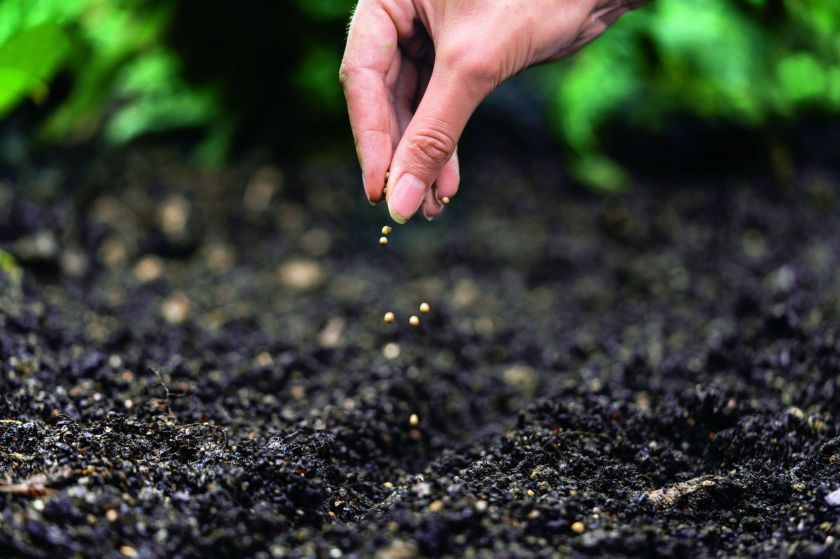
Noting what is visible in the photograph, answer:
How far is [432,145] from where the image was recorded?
1566 millimetres

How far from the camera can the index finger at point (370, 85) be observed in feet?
5.50

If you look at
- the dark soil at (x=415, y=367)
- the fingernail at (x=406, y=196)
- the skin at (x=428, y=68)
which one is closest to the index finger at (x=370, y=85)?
the skin at (x=428, y=68)

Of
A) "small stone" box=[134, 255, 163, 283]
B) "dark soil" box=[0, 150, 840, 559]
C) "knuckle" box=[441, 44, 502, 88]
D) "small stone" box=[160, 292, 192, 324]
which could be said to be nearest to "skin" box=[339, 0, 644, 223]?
"knuckle" box=[441, 44, 502, 88]

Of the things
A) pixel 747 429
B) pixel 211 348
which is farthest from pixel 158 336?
pixel 747 429

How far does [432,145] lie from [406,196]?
13cm

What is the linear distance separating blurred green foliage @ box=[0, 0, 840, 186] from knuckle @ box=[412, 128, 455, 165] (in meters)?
2.05

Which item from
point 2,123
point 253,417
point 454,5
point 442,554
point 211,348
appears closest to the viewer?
point 442,554

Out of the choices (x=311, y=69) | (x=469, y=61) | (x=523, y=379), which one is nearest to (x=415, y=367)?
(x=523, y=379)

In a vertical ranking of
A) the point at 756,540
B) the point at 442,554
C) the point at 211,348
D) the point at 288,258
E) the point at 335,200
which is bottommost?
the point at 756,540

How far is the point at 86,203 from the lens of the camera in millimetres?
3496

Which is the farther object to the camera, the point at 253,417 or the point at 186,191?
the point at 186,191

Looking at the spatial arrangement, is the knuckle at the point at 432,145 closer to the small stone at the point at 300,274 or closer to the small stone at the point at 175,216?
the small stone at the point at 300,274

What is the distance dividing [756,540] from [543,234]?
7.24ft

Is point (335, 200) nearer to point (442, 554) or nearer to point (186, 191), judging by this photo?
point (186, 191)
